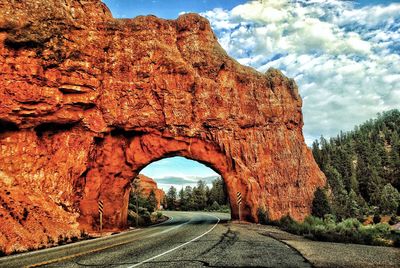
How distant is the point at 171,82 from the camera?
30.2 m

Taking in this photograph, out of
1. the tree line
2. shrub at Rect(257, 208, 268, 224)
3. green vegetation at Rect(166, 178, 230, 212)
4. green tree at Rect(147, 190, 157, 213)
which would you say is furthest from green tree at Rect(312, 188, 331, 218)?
green vegetation at Rect(166, 178, 230, 212)

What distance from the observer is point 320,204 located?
44.7 metres

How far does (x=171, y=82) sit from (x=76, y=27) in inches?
363

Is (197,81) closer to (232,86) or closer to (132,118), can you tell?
(232,86)

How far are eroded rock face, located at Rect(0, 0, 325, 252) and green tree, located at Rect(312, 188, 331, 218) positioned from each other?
Result: 7147mm

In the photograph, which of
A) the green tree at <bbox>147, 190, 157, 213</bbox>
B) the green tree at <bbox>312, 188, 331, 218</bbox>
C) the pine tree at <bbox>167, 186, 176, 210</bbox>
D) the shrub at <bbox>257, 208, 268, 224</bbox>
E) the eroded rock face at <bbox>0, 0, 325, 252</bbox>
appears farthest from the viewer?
the pine tree at <bbox>167, 186, 176, 210</bbox>

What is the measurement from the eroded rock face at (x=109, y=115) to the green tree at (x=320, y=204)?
281 inches

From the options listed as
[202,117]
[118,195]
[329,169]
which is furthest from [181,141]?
[329,169]

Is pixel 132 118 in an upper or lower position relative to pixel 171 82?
lower

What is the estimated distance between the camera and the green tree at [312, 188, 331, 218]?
44.4 metres

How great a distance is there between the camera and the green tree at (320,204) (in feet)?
146

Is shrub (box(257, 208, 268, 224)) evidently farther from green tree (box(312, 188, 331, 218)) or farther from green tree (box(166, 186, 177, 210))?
green tree (box(166, 186, 177, 210))

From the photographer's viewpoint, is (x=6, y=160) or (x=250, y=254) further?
(x=6, y=160)

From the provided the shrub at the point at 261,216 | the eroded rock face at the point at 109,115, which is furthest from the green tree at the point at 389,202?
the shrub at the point at 261,216
